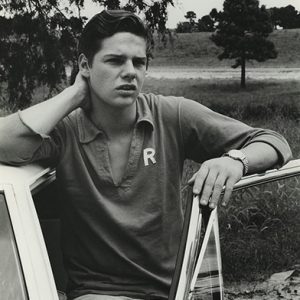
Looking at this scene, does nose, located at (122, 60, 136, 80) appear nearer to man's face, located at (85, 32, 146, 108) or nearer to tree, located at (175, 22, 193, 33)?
man's face, located at (85, 32, 146, 108)

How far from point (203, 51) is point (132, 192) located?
2.76ft

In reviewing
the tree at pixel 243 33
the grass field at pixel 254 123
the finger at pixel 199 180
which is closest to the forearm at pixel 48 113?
the finger at pixel 199 180

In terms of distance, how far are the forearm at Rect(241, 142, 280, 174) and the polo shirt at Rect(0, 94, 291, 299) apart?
2 centimetres

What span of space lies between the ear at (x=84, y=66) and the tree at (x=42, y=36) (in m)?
0.32

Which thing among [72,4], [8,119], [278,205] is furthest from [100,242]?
[278,205]

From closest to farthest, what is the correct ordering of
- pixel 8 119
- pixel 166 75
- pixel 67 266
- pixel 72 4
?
1. pixel 8 119
2. pixel 67 266
3. pixel 72 4
4. pixel 166 75

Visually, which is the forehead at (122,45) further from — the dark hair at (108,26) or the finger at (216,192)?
the finger at (216,192)

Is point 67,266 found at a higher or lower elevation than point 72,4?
lower

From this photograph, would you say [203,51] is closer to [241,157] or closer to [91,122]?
[91,122]

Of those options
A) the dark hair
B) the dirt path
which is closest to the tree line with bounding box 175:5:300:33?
the dirt path

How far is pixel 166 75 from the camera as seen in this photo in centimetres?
217

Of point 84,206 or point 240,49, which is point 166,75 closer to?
point 240,49

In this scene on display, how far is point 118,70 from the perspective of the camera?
152 cm

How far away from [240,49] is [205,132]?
0.76 metres
